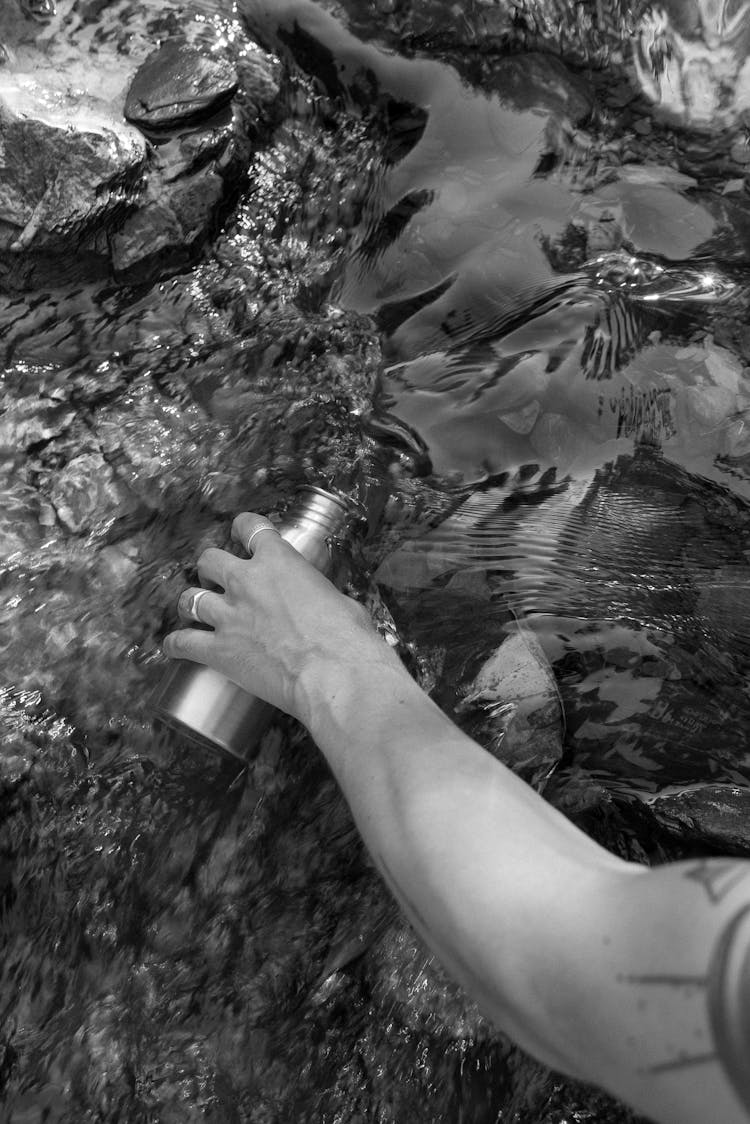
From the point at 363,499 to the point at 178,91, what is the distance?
4.86 feet

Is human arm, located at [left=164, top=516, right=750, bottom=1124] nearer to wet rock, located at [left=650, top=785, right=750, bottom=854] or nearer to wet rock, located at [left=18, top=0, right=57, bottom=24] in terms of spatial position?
wet rock, located at [left=650, top=785, right=750, bottom=854]

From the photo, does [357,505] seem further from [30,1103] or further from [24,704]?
[30,1103]

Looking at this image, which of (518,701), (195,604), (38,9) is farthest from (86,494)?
(38,9)

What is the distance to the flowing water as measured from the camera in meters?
2.23

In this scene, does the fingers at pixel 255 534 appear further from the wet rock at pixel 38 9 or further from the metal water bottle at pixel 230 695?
the wet rock at pixel 38 9

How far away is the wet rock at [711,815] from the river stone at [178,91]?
99.3 inches

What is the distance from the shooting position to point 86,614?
2420mm

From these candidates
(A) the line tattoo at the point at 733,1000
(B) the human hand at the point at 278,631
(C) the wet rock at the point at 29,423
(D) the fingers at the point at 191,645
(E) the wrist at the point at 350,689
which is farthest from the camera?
(C) the wet rock at the point at 29,423

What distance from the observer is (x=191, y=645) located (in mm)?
1941

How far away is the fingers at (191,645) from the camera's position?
1.92m

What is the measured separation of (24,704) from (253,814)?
0.67m

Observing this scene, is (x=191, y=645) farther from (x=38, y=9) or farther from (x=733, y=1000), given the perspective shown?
(x=38, y=9)

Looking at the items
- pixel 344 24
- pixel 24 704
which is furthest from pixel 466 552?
pixel 344 24

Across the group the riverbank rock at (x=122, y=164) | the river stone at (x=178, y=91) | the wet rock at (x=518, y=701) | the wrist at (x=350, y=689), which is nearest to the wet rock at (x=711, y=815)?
the wet rock at (x=518, y=701)
